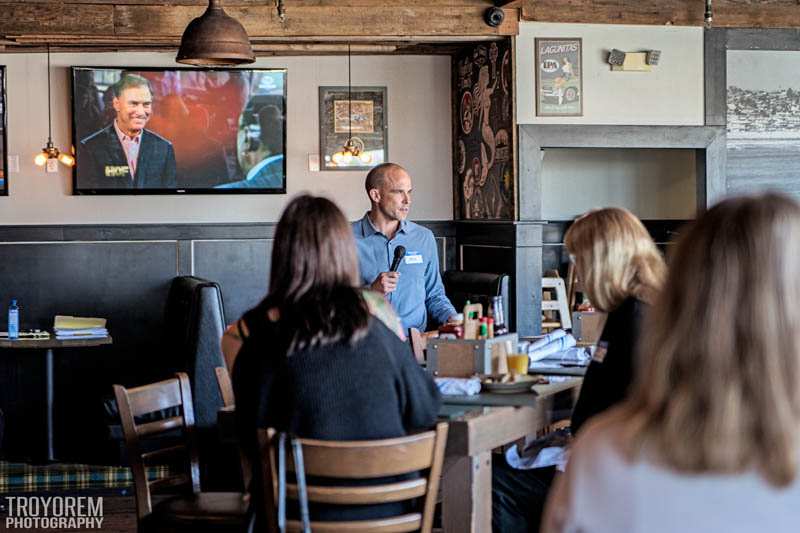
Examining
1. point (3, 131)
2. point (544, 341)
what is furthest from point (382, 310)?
point (3, 131)

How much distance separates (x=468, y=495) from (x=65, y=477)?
14.2ft

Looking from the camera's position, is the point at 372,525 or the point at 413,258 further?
the point at 413,258

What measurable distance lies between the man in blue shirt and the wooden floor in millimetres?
1773

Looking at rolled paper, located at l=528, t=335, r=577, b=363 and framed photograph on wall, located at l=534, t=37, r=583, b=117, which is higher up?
framed photograph on wall, located at l=534, t=37, r=583, b=117

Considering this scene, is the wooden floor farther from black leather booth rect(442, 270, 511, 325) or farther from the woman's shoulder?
the woman's shoulder

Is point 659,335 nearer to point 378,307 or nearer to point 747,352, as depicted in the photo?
point 747,352

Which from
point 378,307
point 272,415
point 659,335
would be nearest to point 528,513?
point 378,307

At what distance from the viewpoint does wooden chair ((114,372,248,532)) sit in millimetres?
3648

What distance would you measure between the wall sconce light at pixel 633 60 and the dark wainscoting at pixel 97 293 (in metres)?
2.94

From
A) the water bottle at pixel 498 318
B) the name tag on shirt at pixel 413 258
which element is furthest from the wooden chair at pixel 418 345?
the name tag on shirt at pixel 413 258

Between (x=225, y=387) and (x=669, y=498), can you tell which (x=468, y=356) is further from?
(x=669, y=498)

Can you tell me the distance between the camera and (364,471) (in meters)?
2.78

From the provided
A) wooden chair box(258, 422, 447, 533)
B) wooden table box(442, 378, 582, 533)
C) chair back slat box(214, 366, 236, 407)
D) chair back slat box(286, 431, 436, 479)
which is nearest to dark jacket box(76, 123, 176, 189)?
chair back slat box(214, 366, 236, 407)

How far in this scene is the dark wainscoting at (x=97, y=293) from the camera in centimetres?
848
